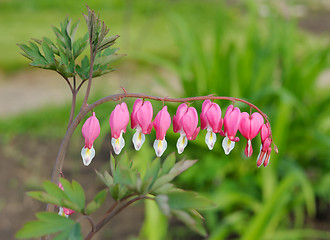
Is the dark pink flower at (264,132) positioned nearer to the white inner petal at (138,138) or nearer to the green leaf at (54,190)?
the white inner petal at (138,138)

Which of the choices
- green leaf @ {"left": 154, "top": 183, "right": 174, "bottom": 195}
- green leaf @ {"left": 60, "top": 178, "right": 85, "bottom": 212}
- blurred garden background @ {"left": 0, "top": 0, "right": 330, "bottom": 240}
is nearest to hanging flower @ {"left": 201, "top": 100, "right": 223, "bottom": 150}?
green leaf @ {"left": 154, "top": 183, "right": 174, "bottom": 195}

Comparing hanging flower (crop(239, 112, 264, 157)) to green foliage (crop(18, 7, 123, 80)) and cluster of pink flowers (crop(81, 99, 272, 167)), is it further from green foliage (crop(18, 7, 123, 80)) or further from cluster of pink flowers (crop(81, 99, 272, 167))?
green foliage (crop(18, 7, 123, 80))

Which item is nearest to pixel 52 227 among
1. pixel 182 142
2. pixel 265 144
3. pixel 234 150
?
pixel 182 142

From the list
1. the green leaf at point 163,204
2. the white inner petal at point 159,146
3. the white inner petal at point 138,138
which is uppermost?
the white inner petal at point 138,138

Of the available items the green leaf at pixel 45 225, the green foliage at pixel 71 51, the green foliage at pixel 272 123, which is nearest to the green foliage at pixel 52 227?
the green leaf at pixel 45 225

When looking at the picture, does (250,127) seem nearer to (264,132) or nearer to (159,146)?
(264,132)

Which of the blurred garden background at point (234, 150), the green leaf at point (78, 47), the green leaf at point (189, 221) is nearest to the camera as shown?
the green leaf at point (189, 221)
